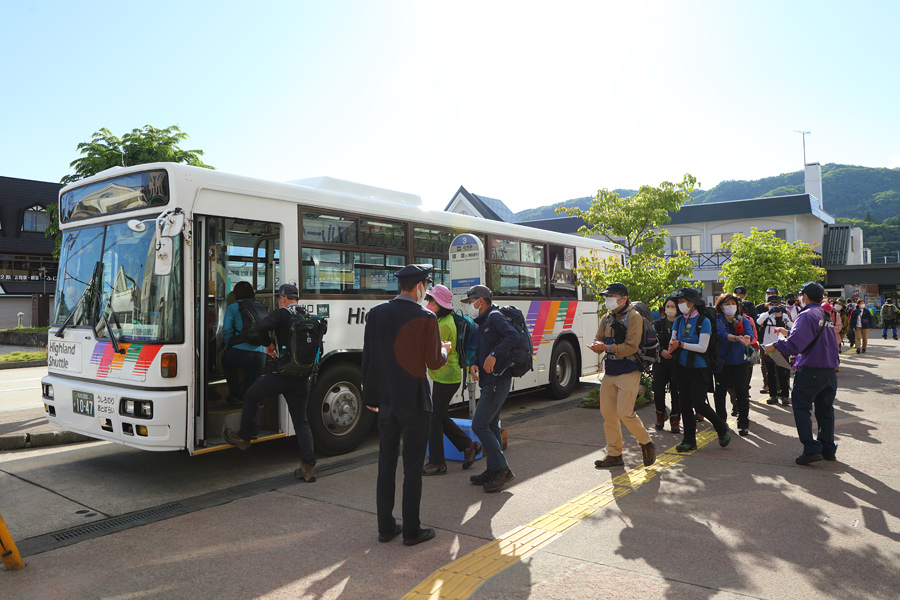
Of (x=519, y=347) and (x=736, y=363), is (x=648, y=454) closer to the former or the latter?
(x=519, y=347)

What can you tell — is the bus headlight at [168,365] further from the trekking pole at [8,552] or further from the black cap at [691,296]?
the black cap at [691,296]

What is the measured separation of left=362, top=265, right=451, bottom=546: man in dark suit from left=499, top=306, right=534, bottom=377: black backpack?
4.51 feet

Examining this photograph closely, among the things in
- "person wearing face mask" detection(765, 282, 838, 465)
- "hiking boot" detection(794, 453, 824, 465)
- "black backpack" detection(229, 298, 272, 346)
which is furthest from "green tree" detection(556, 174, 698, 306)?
"black backpack" detection(229, 298, 272, 346)

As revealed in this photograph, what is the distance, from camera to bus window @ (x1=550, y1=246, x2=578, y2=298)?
10844mm

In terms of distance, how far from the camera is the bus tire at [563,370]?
35.3 feet

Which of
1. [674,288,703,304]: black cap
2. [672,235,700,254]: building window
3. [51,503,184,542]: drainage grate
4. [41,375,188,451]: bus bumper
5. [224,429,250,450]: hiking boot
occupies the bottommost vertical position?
[51,503,184,542]: drainage grate

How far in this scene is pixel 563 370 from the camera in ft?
37.1

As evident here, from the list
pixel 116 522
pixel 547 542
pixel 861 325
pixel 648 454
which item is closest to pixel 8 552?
pixel 116 522

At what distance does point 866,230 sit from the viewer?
77.1 m

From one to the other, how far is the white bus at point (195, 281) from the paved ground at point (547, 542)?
3.16 ft

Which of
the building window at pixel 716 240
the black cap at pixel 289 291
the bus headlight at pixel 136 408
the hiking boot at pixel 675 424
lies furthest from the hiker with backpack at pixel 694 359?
the building window at pixel 716 240

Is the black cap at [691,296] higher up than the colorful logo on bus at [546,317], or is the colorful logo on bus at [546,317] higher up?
the black cap at [691,296]

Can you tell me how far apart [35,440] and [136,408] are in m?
3.20

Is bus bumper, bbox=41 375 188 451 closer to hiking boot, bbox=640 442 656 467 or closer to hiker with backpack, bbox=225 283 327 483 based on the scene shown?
hiker with backpack, bbox=225 283 327 483
